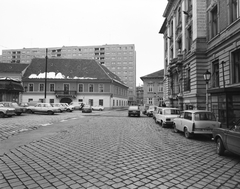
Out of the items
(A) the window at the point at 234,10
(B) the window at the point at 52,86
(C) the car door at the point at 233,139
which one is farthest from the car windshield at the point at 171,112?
(B) the window at the point at 52,86

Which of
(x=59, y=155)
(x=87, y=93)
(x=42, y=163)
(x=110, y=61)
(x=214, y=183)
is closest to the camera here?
(x=214, y=183)

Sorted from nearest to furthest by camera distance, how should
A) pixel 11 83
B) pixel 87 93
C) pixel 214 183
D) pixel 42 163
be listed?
pixel 214 183 < pixel 42 163 < pixel 11 83 < pixel 87 93

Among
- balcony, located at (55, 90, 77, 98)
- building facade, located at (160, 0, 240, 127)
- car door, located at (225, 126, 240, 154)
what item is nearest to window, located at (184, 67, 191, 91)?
building facade, located at (160, 0, 240, 127)

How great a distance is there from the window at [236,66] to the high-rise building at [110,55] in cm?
8239

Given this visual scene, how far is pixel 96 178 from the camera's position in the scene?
14.3ft

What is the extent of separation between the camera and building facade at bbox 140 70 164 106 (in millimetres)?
52219

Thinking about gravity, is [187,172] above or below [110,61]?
below

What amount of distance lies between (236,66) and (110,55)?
282ft

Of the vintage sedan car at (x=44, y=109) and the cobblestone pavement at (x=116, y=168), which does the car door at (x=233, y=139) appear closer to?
the cobblestone pavement at (x=116, y=168)

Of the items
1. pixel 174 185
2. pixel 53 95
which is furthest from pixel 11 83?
pixel 174 185

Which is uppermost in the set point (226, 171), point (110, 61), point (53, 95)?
point (110, 61)

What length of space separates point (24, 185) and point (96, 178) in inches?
61.0

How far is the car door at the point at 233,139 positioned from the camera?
564cm

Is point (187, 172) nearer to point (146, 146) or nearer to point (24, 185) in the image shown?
point (146, 146)
